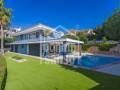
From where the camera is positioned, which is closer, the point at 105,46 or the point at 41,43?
the point at 41,43

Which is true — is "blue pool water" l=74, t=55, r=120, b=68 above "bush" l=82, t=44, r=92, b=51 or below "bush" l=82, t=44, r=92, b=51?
below

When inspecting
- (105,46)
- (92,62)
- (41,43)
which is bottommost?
(92,62)

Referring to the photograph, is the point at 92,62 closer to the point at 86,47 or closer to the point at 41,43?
the point at 41,43

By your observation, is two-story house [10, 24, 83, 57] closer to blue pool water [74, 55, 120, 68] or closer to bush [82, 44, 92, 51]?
blue pool water [74, 55, 120, 68]

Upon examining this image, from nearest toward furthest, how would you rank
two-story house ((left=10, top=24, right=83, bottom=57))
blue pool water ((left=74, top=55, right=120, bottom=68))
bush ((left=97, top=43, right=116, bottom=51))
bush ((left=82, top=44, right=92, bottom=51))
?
blue pool water ((left=74, top=55, right=120, bottom=68)), two-story house ((left=10, top=24, right=83, bottom=57)), bush ((left=97, top=43, right=116, bottom=51)), bush ((left=82, top=44, right=92, bottom=51))

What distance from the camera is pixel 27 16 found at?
64.0 metres

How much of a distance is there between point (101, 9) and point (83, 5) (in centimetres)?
581

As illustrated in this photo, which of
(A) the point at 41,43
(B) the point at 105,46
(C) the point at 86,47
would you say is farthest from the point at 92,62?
(C) the point at 86,47

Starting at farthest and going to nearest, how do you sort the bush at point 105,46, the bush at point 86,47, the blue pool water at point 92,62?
the bush at point 86,47, the bush at point 105,46, the blue pool water at point 92,62

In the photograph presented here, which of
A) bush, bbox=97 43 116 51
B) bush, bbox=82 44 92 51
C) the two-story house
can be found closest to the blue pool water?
the two-story house

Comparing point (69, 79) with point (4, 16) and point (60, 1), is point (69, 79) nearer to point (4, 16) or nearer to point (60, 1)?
point (4, 16)

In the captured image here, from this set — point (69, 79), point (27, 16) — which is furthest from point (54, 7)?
point (69, 79)

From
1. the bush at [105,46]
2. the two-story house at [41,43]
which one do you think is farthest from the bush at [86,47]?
the two-story house at [41,43]

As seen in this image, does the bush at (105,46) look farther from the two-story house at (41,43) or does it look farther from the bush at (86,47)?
the two-story house at (41,43)
